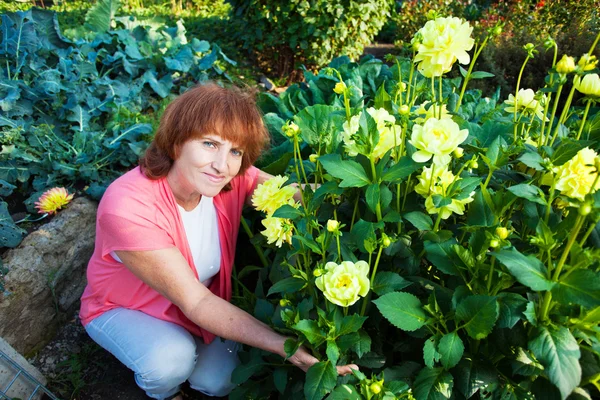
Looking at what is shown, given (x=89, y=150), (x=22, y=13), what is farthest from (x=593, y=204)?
(x=22, y=13)

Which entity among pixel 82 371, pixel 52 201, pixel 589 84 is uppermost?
pixel 589 84

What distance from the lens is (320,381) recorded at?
3.69 ft

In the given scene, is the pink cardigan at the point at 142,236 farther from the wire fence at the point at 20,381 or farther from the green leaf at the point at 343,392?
the green leaf at the point at 343,392

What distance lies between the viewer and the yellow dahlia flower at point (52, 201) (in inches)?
Result: 92.4

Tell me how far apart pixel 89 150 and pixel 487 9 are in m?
4.99

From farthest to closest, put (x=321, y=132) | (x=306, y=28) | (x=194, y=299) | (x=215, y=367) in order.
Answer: (x=306, y=28), (x=215, y=367), (x=194, y=299), (x=321, y=132)

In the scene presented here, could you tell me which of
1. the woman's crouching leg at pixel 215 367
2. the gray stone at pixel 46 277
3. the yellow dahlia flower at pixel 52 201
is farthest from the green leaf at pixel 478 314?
the yellow dahlia flower at pixel 52 201

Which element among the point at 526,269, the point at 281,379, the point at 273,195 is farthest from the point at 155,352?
the point at 526,269

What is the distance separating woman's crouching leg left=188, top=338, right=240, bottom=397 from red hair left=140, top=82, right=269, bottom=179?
0.82 m

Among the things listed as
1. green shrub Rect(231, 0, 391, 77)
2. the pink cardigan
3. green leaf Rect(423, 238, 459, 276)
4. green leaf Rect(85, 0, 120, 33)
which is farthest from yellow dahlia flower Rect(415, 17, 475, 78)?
green leaf Rect(85, 0, 120, 33)

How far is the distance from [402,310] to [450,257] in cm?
17

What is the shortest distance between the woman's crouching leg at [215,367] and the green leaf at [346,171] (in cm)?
124

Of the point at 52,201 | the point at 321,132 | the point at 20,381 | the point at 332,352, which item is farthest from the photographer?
the point at 52,201

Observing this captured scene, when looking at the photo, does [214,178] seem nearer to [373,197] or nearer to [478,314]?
[373,197]
